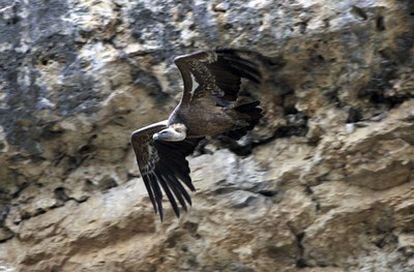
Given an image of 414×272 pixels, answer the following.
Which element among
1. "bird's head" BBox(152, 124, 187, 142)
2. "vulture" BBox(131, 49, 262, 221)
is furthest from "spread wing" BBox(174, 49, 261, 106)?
"bird's head" BBox(152, 124, 187, 142)

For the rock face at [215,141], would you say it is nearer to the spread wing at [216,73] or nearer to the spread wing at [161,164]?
the spread wing at [161,164]

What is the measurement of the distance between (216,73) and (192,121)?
0.41 meters

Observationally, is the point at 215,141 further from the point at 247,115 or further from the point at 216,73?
the point at 216,73

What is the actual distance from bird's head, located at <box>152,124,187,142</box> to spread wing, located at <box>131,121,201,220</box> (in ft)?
0.52

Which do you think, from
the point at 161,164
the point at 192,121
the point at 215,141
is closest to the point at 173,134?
the point at 192,121

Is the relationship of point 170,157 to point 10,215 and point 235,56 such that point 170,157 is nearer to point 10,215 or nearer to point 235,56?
point 235,56

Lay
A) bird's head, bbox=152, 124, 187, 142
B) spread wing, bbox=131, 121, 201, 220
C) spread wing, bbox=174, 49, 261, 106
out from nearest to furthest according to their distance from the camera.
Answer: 1. spread wing, bbox=174, 49, 261, 106
2. bird's head, bbox=152, 124, 187, 142
3. spread wing, bbox=131, 121, 201, 220

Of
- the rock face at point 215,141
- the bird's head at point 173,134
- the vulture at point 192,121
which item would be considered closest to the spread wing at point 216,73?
the vulture at point 192,121

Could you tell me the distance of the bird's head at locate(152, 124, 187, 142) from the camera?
6617mm

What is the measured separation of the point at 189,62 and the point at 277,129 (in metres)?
1.04

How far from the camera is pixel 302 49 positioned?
22.6 ft

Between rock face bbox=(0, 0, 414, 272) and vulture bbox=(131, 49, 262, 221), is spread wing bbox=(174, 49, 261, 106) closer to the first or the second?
vulture bbox=(131, 49, 262, 221)

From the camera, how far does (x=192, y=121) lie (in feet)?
22.1

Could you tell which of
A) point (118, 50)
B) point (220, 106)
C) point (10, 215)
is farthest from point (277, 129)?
point (10, 215)
